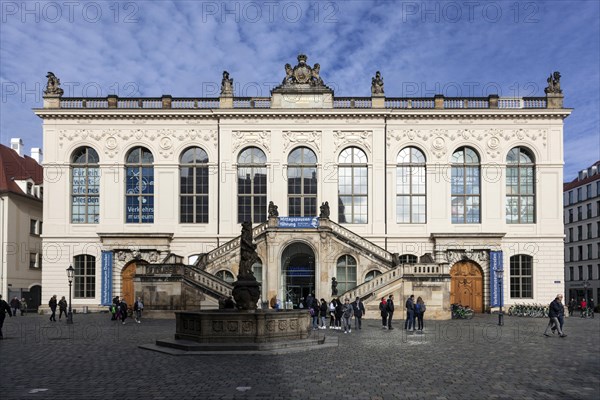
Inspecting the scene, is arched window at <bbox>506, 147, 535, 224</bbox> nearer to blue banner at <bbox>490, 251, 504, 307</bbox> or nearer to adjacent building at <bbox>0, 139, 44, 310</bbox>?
blue banner at <bbox>490, 251, 504, 307</bbox>

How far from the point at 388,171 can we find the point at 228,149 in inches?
441

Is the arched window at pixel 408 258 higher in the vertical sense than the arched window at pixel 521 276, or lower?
higher

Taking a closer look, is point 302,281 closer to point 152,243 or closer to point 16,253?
point 152,243

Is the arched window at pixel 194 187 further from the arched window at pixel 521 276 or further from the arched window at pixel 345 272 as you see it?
the arched window at pixel 521 276

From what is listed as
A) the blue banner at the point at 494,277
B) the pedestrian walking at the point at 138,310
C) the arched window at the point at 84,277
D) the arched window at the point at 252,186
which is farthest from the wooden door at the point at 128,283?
the blue banner at the point at 494,277

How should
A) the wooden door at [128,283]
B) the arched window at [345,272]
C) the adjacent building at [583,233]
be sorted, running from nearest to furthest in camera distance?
the arched window at [345,272] < the wooden door at [128,283] < the adjacent building at [583,233]

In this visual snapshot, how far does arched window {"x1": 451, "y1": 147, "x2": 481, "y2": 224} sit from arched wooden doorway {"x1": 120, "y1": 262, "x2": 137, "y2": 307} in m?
22.2

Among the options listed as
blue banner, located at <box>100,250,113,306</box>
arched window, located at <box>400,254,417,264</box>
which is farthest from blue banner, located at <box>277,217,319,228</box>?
blue banner, located at <box>100,250,113,306</box>

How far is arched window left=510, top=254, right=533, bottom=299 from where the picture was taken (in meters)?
42.0

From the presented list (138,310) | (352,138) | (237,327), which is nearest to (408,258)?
(352,138)

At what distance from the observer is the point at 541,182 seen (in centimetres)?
4284

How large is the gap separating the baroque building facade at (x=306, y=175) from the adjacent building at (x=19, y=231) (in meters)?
8.02

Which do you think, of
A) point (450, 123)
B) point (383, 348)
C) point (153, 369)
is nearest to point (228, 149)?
point (450, 123)

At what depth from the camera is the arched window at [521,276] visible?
42.0 m
